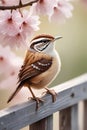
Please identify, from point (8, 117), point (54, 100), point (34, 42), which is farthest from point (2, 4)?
point (54, 100)

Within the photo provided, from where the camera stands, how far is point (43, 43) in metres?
1.45

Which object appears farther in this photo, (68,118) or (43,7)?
(68,118)

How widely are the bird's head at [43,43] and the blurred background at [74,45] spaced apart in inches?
67.2

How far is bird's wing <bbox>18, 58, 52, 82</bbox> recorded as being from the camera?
4.65 feet

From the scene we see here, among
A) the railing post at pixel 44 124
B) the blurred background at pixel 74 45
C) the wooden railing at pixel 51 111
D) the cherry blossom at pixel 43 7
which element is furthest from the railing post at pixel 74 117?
the blurred background at pixel 74 45

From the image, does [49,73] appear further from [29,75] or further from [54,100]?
[54,100]

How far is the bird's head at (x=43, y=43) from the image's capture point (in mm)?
1444

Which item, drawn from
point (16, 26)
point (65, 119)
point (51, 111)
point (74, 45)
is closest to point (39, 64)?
point (16, 26)

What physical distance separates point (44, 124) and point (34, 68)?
0.27m

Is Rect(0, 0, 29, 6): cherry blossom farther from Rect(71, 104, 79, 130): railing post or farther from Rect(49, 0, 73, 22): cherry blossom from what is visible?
Rect(71, 104, 79, 130): railing post

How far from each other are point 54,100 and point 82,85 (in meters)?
0.30

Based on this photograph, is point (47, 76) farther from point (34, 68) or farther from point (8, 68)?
point (8, 68)

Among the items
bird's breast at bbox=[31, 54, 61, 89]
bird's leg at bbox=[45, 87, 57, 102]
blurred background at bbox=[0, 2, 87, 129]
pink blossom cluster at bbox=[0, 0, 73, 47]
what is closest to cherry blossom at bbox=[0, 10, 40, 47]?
pink blossom cluster at bbox=[0, 0, 73, 47]

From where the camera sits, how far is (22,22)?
4.45 feet
